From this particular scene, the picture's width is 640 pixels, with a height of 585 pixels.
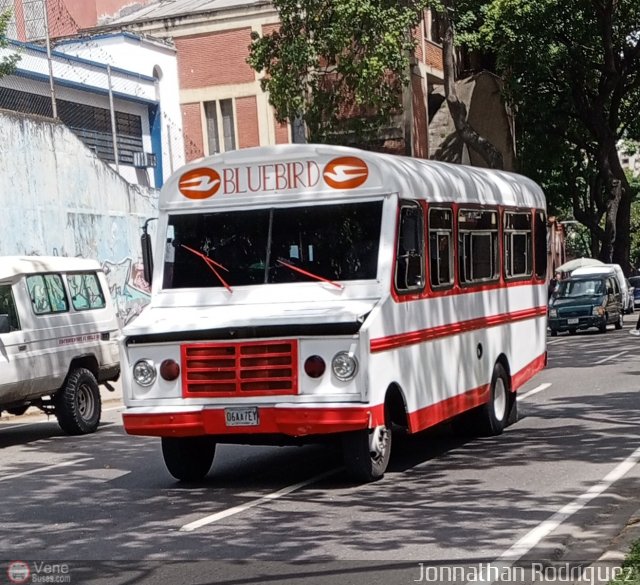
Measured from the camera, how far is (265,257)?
1176 cm

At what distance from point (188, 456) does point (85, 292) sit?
639cm

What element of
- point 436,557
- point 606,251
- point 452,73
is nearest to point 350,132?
point 452,73

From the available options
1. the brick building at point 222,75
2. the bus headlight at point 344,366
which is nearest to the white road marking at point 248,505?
the bus headlight at point 344,366

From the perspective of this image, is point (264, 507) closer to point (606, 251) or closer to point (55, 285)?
point (55, 285)

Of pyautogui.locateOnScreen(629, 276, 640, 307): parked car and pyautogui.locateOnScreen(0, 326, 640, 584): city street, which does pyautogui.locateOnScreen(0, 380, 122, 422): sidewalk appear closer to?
pyautogui.locateOnScreen(0, 326, 640, 584): city street

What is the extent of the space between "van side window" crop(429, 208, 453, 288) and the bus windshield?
117cm

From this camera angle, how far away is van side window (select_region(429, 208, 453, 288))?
1251 centimetres

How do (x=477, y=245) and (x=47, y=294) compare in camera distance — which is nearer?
(x=477, y=245)

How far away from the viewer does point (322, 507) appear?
10227 millimetres

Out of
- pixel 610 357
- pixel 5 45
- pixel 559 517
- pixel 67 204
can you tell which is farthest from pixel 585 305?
pixel 559 517

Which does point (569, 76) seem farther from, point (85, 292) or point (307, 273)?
point (307, 273)

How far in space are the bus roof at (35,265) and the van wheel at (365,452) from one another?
6.50 m

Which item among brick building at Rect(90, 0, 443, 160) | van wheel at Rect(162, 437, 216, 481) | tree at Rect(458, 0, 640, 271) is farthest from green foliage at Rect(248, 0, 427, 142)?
van wheel at Rect(162, 437, 216, 481)

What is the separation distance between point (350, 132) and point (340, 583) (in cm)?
3003
